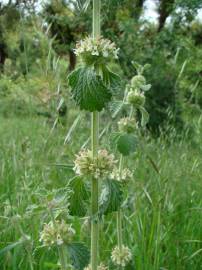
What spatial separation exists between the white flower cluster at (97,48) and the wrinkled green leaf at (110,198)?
0.78ft

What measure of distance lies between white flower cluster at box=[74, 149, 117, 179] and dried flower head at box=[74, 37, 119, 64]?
17 cm

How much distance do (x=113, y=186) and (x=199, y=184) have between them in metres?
1.13

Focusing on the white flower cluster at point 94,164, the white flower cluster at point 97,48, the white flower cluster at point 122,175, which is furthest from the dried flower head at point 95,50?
the white flower cluster at point 122,175

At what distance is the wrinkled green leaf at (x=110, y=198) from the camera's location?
915 millimetres

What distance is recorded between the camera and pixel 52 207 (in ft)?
2.96

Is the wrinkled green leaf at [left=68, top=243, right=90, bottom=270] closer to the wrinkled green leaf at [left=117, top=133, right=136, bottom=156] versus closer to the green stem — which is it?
the green stem

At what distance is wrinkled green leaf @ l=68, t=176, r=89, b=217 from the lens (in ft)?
3.02

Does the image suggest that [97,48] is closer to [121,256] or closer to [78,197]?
[78,197]

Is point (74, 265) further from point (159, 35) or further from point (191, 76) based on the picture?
point (159, 35)

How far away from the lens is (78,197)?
0.93 meters

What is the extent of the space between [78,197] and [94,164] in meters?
0.07

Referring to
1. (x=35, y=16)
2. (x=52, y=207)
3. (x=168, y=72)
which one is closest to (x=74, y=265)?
(x=52, y=207)

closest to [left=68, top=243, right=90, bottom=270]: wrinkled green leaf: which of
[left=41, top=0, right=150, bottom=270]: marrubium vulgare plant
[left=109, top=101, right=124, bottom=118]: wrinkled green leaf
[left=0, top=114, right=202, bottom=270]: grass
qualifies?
[left=41, top=0, right=150, bottom=270]: marrubium vulgare plant

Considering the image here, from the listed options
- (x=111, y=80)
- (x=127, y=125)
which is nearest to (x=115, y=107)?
(x=127, y=125)
